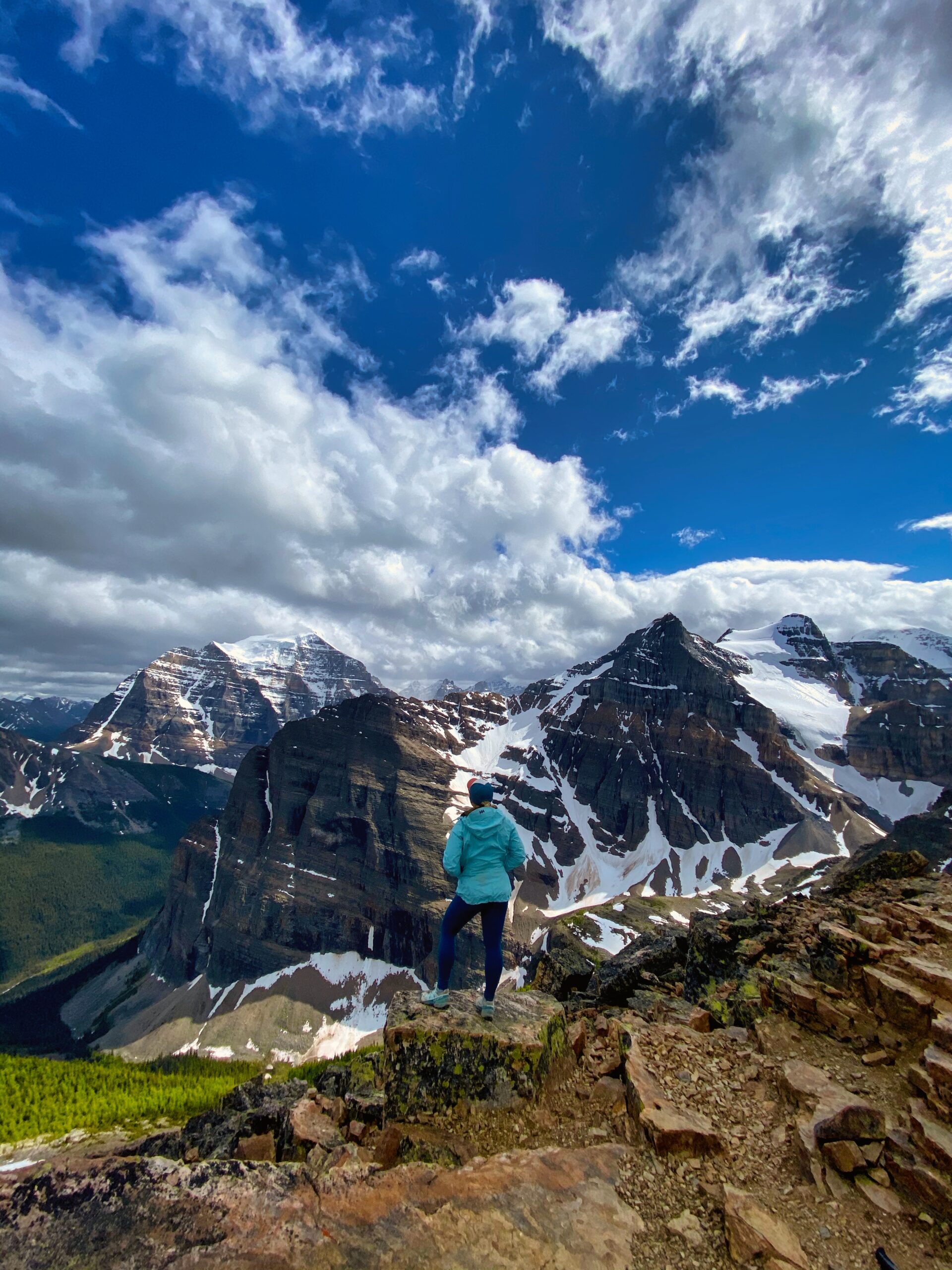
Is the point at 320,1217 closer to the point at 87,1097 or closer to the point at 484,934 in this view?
the point at 484,934

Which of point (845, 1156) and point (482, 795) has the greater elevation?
point (482, 795)

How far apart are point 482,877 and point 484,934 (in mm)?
1091

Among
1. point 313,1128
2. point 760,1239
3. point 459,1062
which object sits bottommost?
point 313,1128

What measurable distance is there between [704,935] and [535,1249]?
19337 mm

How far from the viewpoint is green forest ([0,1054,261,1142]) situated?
193 feet

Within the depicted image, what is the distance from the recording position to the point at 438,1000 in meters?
11.4

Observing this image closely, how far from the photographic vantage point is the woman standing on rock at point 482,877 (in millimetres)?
10977

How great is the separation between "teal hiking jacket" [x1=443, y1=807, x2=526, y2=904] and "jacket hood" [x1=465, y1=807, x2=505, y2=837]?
1 centimetres

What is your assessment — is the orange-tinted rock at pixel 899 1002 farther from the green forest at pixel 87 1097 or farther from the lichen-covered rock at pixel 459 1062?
the green forest at pixel 87 1097

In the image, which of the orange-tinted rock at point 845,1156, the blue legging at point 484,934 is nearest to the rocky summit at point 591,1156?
the orange-tinted rock at point 845,1156

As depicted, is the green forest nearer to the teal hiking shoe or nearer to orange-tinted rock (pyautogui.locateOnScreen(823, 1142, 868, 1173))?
the teal hiking shoe

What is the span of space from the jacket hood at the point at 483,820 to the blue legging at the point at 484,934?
141 cm

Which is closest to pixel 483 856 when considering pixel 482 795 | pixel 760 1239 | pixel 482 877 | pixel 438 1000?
pixel 482 877

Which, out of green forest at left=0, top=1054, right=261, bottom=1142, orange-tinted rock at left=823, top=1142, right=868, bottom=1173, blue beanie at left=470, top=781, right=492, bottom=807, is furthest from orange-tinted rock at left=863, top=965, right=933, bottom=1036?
green forest at left=0, top=1054, right=261, bottom=1142
